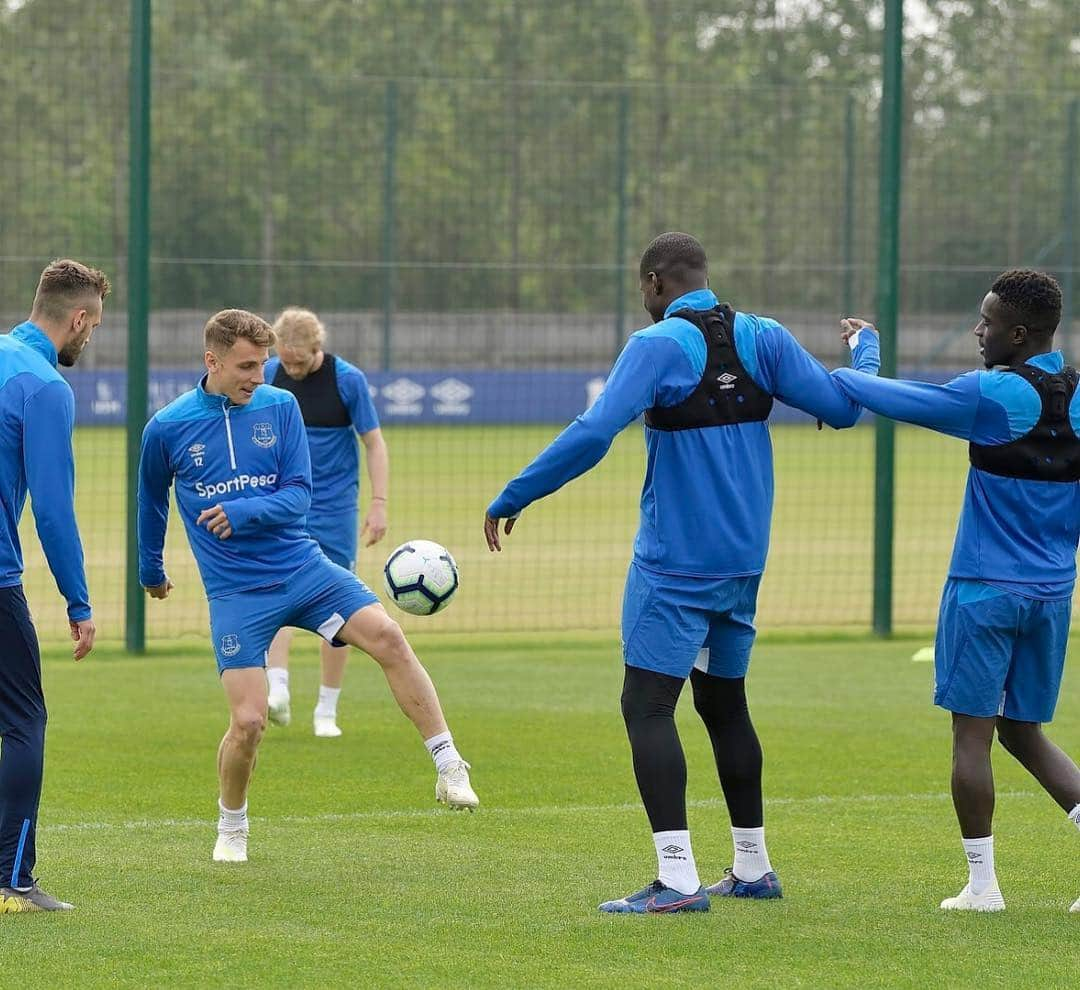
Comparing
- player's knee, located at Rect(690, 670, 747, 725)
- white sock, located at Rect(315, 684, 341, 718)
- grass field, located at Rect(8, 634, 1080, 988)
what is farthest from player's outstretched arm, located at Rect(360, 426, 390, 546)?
Result: player's knee, located at Rect(690, 670, 747, 725)

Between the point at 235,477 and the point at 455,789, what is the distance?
4.39ft

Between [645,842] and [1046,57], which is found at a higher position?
[1046,57]

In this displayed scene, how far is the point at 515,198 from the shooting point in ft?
56.9

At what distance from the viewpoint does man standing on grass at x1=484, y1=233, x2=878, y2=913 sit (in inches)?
229

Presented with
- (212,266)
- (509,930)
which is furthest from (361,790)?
(212,266)

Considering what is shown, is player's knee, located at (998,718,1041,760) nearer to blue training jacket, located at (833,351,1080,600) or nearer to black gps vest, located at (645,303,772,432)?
blue training jacket, located at (833,351,1080,600)

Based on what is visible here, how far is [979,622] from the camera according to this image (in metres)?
5.92

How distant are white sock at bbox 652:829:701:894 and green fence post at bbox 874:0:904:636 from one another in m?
7.46

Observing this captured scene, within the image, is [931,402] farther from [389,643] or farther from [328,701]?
[328,701]

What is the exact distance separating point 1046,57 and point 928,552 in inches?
197

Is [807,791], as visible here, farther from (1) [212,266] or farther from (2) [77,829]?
(1) [212,266]

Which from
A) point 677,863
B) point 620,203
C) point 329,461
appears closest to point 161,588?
point 677,863

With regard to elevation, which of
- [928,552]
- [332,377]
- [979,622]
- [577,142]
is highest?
[577,142]

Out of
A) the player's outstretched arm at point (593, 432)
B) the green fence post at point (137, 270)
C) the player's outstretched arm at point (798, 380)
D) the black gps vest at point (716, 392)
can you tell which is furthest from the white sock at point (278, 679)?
the player's outstretched arm at point (798, 380)
